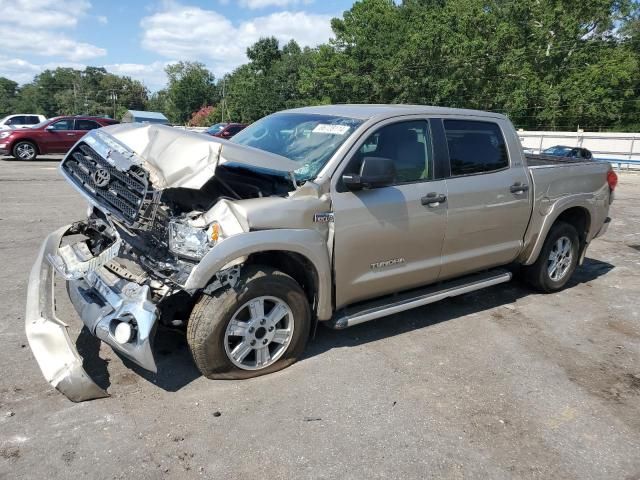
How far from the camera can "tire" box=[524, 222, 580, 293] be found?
5.65m

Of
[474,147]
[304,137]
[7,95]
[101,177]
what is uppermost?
[7,95]

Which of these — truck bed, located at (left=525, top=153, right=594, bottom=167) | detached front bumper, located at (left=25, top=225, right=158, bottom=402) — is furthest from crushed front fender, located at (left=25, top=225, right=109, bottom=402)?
truck bed, located at (left=525, top=153, right=594, bottom=167)

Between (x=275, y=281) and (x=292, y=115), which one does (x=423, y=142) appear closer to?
(x=292, y=115)

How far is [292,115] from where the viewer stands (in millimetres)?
4824

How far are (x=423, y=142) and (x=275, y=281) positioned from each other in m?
1.82

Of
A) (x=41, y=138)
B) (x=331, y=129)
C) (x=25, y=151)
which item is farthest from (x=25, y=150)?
(x=331, y=129)

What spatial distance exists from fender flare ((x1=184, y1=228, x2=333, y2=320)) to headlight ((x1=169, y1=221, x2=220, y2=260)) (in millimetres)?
114

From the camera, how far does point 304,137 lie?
4.34 metres

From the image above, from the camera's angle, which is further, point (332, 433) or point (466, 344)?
point (466, 344)

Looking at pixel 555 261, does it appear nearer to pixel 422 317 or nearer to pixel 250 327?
pixel 422 317

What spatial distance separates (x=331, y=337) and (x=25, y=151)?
17.6m

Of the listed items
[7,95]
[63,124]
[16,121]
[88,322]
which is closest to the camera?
[88,322]

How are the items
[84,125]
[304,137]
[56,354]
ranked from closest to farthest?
[56,354], [304,137], [84,125]

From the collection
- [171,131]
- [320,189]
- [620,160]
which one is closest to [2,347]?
[171,131]
